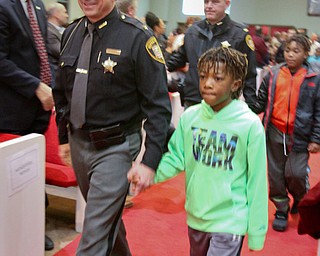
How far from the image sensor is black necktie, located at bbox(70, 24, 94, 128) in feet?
6.84

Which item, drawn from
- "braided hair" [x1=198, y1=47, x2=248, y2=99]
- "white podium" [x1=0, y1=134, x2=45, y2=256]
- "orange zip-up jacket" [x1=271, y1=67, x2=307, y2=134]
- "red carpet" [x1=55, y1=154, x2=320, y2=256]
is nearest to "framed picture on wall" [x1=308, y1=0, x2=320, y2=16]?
"orange zip-up jacket" [x1=271, y1=67, x2=307, y2=134]

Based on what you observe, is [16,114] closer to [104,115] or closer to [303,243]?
[104,115]

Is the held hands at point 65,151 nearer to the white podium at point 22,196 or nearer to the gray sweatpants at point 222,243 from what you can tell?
the white podium at point 22,196

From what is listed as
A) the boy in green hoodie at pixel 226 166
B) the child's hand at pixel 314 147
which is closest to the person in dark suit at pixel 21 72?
the boy in green hoodie at pixel 226 166

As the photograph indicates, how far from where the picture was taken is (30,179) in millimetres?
2543

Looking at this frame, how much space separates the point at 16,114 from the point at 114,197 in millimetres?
1070

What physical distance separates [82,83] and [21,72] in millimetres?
762

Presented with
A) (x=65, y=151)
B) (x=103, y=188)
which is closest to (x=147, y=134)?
(x=103, y=188)

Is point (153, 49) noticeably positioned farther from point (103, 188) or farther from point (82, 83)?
point (103, 188)

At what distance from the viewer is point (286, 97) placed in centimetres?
354

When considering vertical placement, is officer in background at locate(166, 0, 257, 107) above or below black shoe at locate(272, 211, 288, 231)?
above

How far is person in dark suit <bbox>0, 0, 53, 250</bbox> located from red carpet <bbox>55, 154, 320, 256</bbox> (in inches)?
37.6

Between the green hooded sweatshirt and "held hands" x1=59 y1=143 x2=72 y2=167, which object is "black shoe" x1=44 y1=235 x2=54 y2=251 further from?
the green hooded sweatshirt

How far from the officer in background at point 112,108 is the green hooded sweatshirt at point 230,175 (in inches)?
8.4
